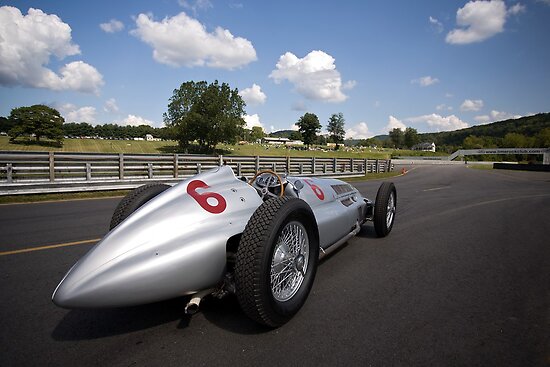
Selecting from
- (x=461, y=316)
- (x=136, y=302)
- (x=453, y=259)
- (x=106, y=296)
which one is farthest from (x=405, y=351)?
(x=453, y=259)

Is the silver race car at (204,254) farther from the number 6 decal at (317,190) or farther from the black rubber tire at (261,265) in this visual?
the number 6 decal at (317,190)

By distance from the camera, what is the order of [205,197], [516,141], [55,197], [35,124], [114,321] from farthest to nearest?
[516,141], [35,124], [55,197], [205,197], [114,321]

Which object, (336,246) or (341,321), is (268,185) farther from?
(341,321)

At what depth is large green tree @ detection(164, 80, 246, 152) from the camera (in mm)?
61438

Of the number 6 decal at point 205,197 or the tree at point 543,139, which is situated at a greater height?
the tree at point 543,139

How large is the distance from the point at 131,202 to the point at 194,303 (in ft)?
4.46

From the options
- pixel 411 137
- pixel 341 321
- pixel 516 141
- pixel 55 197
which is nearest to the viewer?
pixel 341 321

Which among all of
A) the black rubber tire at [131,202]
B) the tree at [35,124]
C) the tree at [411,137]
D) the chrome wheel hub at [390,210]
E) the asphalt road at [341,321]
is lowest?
the asphalt road at [341,321]

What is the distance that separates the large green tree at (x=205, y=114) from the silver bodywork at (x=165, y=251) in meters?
59.9

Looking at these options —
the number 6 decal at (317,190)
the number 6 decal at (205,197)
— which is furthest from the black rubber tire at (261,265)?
the number 6 decal at (317,190)

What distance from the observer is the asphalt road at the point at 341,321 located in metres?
2.27

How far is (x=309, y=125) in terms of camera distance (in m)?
130

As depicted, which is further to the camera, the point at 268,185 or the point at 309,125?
the point at 309,125

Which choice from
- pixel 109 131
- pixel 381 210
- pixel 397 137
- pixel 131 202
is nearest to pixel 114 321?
pixel 131 202
